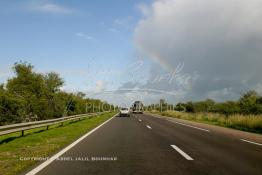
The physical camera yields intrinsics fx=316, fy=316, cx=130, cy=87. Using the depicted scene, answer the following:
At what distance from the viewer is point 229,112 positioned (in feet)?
227

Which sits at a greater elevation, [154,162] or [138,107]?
[138,107]

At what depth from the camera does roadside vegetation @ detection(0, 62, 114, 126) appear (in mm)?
54938

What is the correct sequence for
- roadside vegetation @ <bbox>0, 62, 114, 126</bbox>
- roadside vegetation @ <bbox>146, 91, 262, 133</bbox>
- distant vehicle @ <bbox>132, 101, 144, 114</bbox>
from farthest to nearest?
1. distant vehicle @ <bbox>132, 101, 144, 114</bbox>
2. roadside vegetation @ <bbox>0, 62, 114, 126</bbox>
3. roadside vegetation @ <bbox>146, 91, 262, 133</bbox>

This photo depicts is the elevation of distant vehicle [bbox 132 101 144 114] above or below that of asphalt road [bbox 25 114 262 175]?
above

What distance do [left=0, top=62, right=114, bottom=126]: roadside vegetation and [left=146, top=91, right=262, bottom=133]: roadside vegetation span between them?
26.5 meters

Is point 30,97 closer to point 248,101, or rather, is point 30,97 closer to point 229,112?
point 229,112

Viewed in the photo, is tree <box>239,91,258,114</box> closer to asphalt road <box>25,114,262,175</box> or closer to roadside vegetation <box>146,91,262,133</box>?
roadside vegetation <box>146,91,262,133</box>

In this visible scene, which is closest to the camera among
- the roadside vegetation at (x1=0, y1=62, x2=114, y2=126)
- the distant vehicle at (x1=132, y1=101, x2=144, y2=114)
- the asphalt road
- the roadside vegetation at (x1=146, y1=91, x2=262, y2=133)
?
the asphalt road

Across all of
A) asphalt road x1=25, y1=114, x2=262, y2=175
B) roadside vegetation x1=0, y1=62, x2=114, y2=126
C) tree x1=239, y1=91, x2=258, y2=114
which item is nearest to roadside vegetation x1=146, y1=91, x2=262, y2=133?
tree x1=239, y1=91, x2=258, y2=114

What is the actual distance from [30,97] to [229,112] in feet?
141

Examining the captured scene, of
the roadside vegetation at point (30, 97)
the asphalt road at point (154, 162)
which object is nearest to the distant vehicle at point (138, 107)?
the roadside vegetation at point (30, 97)

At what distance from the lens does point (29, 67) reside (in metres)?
72.1

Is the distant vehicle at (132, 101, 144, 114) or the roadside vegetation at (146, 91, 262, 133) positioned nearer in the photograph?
the roadside vegetation at (146, 91, 262, 133)

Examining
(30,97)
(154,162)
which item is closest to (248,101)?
(30,97)
